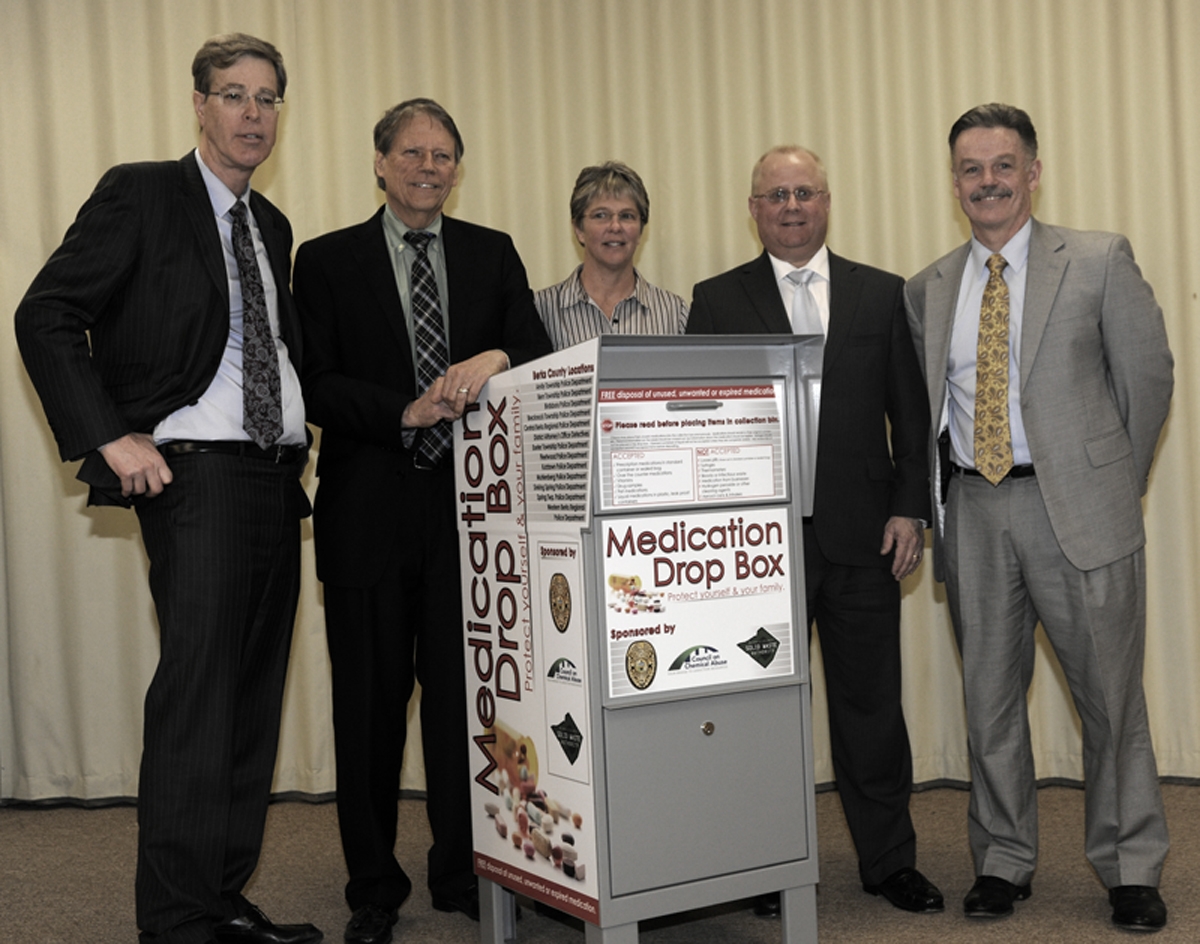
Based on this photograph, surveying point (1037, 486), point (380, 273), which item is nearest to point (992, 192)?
point (1037, 486)

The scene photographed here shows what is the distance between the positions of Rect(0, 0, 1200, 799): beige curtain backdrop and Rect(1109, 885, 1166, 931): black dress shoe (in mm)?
1454

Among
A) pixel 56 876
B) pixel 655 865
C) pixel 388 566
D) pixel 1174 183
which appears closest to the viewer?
pixel 655 865

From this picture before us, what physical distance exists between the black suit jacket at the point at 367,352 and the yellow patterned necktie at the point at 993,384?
114cm

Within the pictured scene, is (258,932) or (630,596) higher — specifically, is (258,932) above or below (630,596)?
below

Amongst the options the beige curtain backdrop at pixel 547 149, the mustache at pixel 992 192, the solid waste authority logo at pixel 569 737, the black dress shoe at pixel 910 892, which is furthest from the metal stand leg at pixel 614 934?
the beige curtain backdrop at pixel 547 149

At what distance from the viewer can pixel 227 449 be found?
2721 mm

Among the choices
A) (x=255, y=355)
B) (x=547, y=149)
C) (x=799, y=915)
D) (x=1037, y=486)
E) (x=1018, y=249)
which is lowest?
(x=799, y=915)

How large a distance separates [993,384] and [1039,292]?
25 centimetres

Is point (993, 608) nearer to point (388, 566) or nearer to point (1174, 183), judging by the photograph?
point (388, 566)

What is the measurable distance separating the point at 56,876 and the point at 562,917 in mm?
1649

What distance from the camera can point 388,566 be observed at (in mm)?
2998

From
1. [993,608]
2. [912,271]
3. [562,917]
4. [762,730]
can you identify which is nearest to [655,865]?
[762,730]

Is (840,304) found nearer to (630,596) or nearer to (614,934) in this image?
(630,596)

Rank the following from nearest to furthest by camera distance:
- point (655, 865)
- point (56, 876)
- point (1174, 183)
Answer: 1. point (655, 865)
2. point (56, 876)
3. point (1174, 183)
